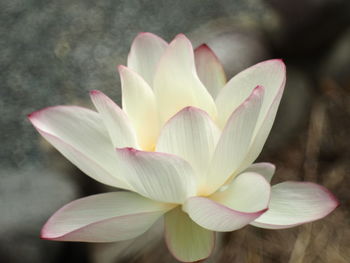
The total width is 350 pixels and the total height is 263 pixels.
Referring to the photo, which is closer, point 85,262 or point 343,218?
point 85,262

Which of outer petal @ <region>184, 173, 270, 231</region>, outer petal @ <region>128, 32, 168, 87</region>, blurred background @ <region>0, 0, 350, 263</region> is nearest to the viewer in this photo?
outer petal @ <region>184, 173, 270, 231</region>

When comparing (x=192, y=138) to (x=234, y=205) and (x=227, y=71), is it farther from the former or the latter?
(x=227, y=71)

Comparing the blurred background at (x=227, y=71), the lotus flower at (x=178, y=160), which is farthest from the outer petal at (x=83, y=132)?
the blurred background at (x=227, y=71)

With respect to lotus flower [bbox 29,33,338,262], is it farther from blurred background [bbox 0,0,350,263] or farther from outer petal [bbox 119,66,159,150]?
blurred background [bbox 0,0,350,263]

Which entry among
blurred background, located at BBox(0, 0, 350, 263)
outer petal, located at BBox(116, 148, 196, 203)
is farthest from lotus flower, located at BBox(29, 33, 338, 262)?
blurred background, located at BBox(0, 0, 350, 263)

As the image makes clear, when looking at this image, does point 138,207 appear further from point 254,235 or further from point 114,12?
point 114,12

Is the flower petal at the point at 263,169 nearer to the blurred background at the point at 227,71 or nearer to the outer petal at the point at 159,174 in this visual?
the outer petal at the point at 159,174

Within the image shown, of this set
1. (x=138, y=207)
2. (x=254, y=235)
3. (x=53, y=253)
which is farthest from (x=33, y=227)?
(x=254, y=235)
